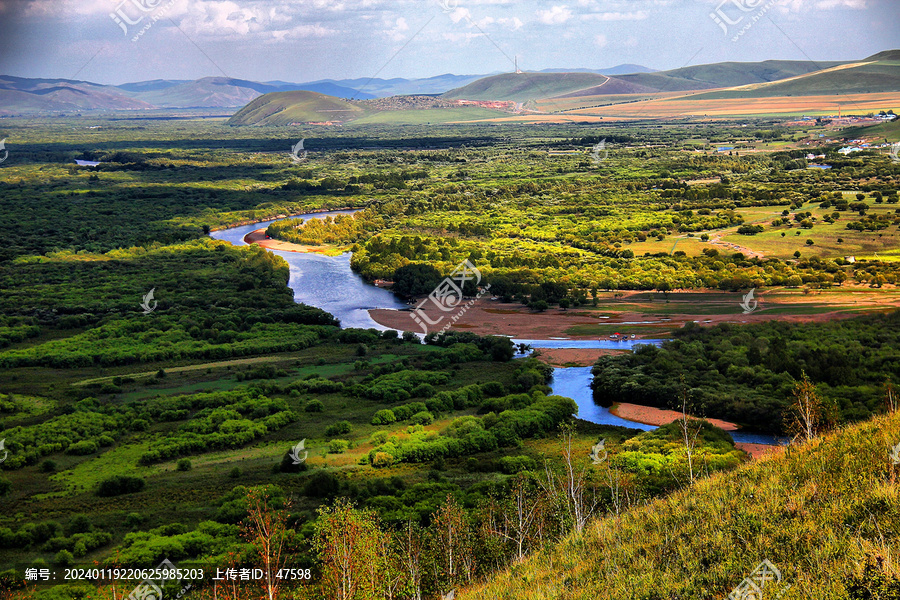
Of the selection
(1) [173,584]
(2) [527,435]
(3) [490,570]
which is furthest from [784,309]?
(1) [173,584]

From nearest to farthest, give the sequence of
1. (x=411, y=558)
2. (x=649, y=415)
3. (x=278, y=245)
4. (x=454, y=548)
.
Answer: (x=411, y=558), (x=454, y=548), (x=649, y=415), (x=278, y=245)

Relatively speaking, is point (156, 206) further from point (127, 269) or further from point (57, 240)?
point (127, 269)

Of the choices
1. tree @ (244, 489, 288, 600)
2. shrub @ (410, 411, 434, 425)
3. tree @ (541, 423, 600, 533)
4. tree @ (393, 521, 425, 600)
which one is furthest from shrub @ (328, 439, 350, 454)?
tree @ (393, 521, 425, 600)

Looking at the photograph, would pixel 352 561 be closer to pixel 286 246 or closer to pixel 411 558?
pixel 411 558

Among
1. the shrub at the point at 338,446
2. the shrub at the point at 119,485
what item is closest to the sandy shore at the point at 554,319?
the shrub at the point at 338,446

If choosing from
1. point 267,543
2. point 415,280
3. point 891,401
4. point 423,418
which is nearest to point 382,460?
point 423,418

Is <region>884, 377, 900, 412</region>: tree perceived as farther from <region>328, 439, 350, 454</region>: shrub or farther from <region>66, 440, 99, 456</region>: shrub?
<region>66, 440, 99, 456</region>: shrub
